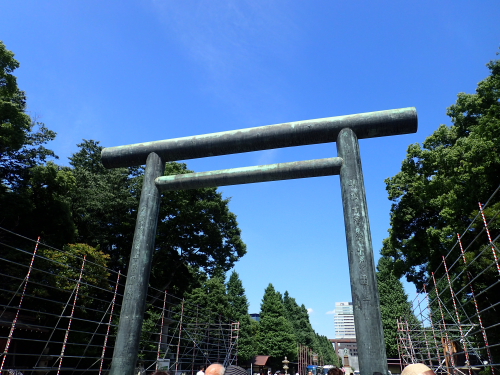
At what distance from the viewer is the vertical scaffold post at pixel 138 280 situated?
3.16 m

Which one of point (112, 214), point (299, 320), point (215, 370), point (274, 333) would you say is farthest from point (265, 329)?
point (215, 370)

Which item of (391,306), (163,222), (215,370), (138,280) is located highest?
(163,222)

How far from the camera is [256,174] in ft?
11.8

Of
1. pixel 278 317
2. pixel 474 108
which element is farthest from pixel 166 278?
pixel 474 108

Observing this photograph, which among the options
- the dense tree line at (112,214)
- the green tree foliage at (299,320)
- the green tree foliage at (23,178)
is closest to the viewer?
the green tree foliage at (23,178)

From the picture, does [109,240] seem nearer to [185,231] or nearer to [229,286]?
[185,231]

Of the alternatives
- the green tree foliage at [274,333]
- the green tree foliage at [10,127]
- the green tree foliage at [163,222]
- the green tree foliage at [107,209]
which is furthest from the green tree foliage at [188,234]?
the green tree foliage at [274,333]

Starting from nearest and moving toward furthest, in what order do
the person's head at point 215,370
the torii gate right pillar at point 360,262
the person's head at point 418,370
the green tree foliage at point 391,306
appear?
the person's head at point 418,370, the person's head at point 215,370, the torii gate right pillar at point 360,262, the green tree foliage at point 391,306

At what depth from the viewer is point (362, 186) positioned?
10.3 feet

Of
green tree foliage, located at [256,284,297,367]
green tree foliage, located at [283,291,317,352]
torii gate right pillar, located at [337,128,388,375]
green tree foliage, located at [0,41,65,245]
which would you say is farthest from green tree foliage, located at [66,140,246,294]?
green tree foliage, located at [283,291,317,352]

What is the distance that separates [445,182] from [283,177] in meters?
11.3

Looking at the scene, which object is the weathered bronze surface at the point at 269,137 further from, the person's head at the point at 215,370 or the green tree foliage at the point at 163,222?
the green tree foliage at the point at 163,222

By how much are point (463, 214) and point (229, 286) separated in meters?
25.1

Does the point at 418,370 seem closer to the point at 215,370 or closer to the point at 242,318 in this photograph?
the point at 215,370
